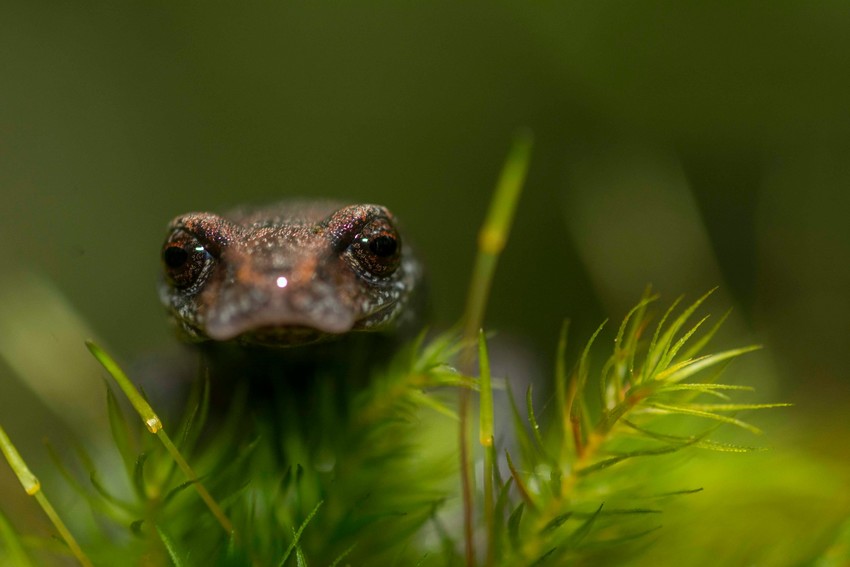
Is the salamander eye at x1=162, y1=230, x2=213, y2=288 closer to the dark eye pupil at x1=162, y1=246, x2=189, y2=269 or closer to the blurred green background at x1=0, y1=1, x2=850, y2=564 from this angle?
the dark eye pupil at x1=162, y1=246, x2=189, y2=269

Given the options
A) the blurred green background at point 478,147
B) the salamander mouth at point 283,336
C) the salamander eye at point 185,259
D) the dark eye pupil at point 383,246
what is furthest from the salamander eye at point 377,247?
the blurred green background at point 478,147

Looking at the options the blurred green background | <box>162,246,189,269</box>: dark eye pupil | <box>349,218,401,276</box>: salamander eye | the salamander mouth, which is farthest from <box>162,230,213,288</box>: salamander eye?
the blurred green background

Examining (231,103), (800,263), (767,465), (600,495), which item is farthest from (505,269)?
(600,495)

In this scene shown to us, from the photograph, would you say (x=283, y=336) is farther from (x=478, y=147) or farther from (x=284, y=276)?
(x=478, y=147)

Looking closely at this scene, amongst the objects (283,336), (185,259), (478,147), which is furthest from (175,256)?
(478,147)

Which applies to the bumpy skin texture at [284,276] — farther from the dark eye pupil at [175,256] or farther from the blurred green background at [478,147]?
the blurred green background at [478,147]

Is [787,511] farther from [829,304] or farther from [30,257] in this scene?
[30,257]

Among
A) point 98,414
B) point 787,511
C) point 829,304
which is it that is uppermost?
point 98,414
